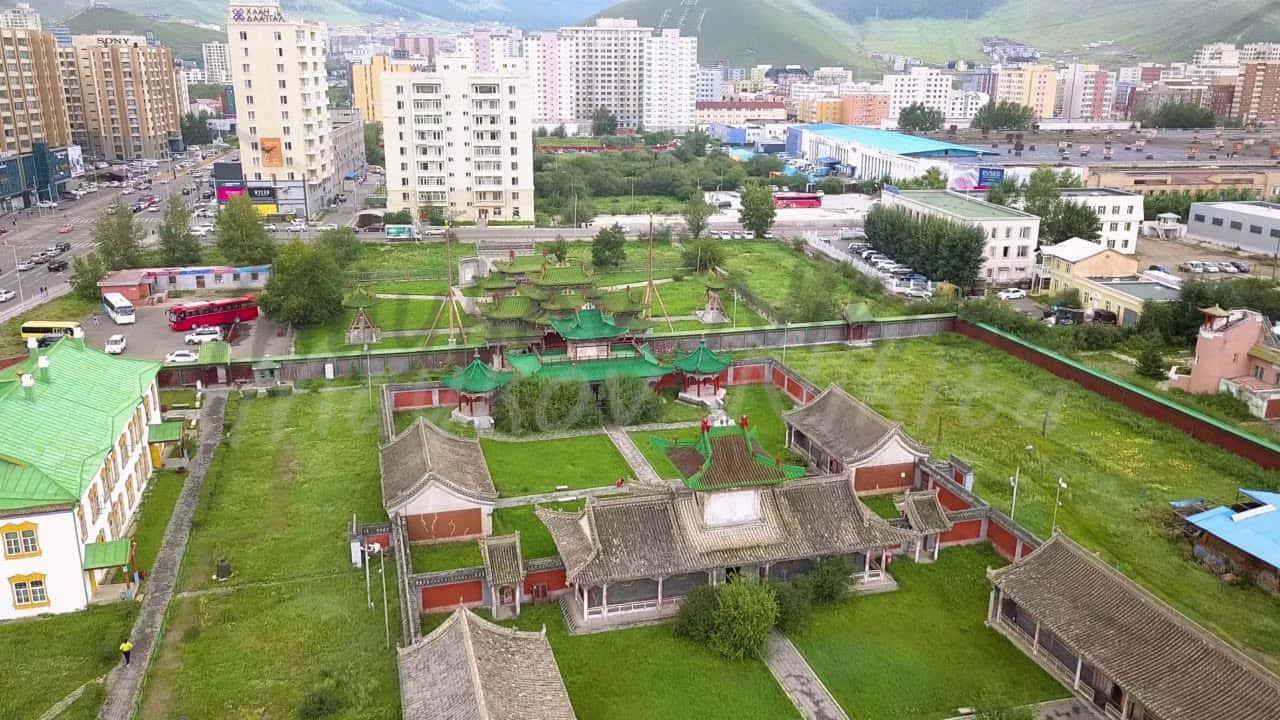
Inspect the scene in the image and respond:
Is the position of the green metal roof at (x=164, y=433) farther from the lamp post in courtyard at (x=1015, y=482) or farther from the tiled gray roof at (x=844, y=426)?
the lamp post in courtyard at (x=1015, y=482)

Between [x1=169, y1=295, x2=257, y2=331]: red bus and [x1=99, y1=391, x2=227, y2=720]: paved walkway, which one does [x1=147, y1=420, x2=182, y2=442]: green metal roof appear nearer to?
[x1=99, y1=391, x2=227, y2=720]: paved walkway

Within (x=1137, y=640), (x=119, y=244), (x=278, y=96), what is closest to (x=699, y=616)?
(x=1137, y=640)

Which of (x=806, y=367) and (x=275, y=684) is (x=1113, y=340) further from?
(x=275, y=684)

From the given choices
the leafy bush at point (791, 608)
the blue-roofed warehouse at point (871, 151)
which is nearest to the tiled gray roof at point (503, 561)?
the leafy bush at point (791, 608)

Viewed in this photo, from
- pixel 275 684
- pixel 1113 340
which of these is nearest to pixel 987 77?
pixel 1113 340

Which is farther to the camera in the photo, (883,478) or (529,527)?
(883,478)

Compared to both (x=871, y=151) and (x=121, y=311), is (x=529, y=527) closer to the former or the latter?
(x=121, y=311)

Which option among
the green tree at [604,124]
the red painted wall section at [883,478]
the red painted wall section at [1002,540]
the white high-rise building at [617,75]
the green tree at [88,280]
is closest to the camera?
the red painted wall section at [1002,540]
